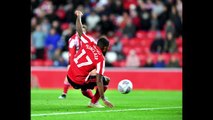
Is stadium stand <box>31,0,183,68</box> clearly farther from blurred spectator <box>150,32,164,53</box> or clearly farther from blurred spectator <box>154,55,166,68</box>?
blurred spectator <box>154,55,166,68</box>

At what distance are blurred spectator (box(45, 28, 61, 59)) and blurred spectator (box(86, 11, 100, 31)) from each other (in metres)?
Result: 1.36

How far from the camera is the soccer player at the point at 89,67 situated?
11844 mm

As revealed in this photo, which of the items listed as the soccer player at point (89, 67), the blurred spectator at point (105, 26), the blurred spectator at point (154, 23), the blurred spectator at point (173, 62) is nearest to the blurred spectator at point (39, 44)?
the blurred spectator at point (105, 26)

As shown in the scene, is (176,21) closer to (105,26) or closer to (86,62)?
(105,26)

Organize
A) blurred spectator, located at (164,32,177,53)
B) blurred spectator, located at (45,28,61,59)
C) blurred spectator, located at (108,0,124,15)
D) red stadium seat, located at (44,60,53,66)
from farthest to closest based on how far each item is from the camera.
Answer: blurred spectator, located at (108,0,124,15) < blurred spectator, located at (45,28,61,59) < red stadium seat, located at (44,60,53,66) < blurred spectator, located at (164,32,177,53)

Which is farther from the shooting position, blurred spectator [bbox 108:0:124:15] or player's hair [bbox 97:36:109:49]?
blurred spectator [bbox 108:0:124:15]

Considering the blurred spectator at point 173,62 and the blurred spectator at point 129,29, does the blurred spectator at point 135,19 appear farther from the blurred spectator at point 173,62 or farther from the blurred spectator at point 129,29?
the blurred spectator at point 173,62

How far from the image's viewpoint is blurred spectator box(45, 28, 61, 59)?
2574 centimetres

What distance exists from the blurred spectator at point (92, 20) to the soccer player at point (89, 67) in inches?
516

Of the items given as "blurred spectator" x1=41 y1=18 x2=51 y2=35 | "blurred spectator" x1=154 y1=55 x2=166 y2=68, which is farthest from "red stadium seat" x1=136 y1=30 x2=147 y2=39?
"blurred spectator" x1=41 y1=18 x2=51 y2=35

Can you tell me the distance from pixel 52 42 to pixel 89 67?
13501 mm

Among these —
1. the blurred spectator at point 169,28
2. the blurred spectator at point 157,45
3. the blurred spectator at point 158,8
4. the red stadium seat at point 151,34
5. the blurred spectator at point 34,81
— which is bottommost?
the blurred spectator at point 34,81

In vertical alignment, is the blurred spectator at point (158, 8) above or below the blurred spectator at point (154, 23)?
above
